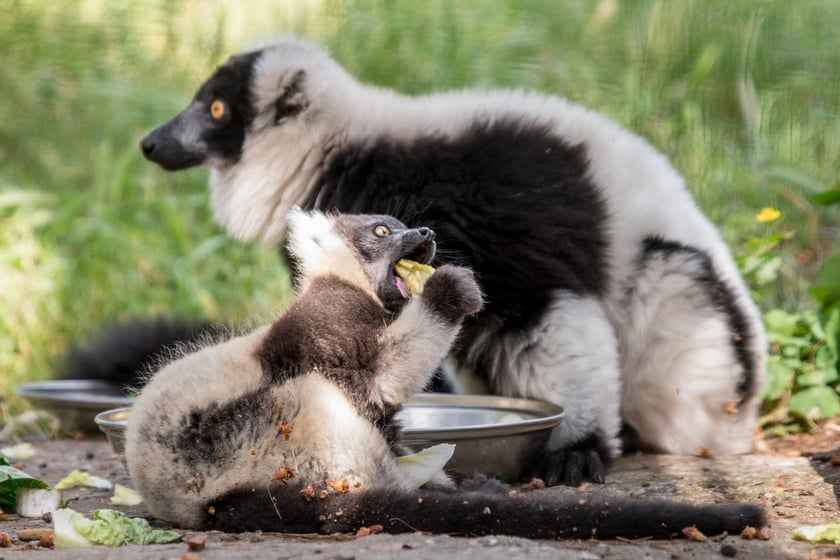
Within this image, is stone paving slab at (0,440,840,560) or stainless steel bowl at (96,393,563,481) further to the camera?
stainless steel bowl at (96,393,563,481)

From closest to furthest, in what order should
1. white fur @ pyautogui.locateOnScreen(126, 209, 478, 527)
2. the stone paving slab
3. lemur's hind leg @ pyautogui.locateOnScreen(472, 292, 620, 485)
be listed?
the stone paving slab
white fur @ pyautogui.locateOnScreen(126, 209, 478, 527)
lemur's hind leg @ pyautogui.locateOnScreen(472, 292, 620, 485)

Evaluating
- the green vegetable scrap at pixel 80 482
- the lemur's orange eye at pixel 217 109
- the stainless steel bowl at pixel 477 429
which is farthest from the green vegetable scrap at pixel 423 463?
the lemur's orange eye at pixel 217 109

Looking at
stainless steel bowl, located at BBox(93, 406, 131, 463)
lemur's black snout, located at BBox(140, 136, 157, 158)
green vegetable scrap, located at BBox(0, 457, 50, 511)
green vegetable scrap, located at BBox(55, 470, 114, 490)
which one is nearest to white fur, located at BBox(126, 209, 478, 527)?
stainless steel bowl, located at BBox(93, 406, 131, 463)

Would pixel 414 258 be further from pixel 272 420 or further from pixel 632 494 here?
pixel 632 494

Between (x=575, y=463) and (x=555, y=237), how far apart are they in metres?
0.87

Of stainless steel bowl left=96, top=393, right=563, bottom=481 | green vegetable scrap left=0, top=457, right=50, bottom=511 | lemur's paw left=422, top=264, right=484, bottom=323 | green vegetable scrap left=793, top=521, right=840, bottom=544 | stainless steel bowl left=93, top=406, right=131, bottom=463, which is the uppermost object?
lemur's paw left=422, top=264, right=484, bottom=323

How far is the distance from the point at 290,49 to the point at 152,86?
4.18 meters

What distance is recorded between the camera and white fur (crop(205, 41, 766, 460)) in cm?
429

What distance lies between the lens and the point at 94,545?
300 cm

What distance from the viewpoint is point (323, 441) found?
3002 mm

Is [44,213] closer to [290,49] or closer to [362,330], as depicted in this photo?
[290,49]

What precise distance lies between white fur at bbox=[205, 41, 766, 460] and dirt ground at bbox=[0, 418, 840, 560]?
24 centimetres

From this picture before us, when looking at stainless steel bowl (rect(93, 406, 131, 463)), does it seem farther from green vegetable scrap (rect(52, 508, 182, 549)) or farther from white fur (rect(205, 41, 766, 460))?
white fur (rect(205, 41, 766, 460))

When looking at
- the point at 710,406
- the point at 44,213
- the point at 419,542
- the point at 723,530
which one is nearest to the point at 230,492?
the point at 419,542
